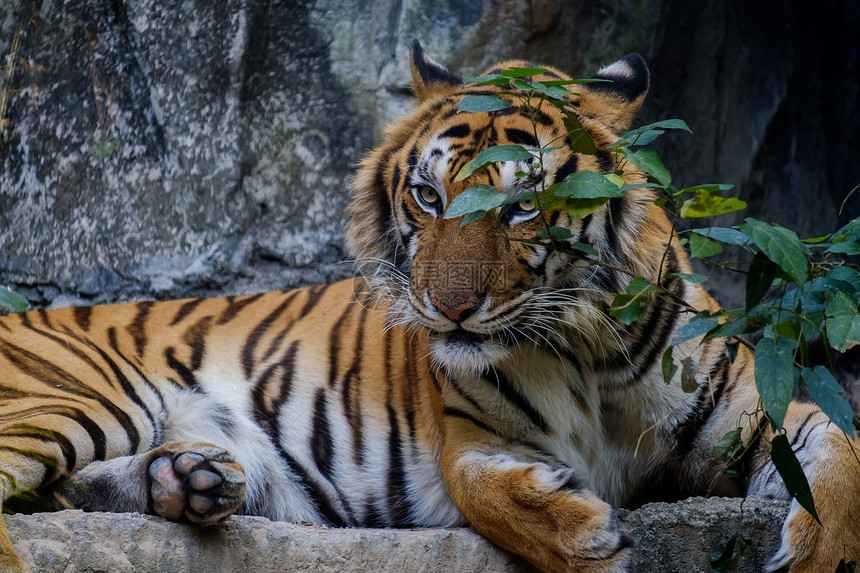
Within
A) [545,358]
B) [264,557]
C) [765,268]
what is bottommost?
[264,557]

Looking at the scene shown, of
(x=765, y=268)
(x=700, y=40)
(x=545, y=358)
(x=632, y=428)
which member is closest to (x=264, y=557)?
(x=545, y=358)

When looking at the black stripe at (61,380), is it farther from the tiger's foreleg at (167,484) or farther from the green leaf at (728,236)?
the green leaf at (728,236)

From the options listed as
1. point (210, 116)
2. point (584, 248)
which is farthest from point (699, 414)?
point (210, 116)

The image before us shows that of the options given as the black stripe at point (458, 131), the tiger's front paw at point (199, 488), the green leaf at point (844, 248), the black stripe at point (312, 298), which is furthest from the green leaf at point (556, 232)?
the black stripe at point (312, 298)

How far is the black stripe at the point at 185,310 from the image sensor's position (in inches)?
135

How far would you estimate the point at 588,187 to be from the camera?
2059mm

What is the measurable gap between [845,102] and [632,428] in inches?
120

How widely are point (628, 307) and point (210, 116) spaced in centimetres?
274

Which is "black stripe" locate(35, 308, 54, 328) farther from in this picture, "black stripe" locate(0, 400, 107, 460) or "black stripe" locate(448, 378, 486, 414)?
"black stripe" locate(448, 378, 486, 414)

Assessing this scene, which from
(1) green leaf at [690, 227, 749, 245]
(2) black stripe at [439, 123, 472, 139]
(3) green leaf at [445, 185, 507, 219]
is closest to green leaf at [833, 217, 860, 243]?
(1) green leaf at [690, 227, 749, 245]

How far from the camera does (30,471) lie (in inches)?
89.7

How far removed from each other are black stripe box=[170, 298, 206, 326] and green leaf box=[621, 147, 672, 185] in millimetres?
2060

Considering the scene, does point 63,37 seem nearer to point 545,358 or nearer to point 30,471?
point 30,471

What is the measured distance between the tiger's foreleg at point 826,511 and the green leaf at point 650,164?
2.95 ft
